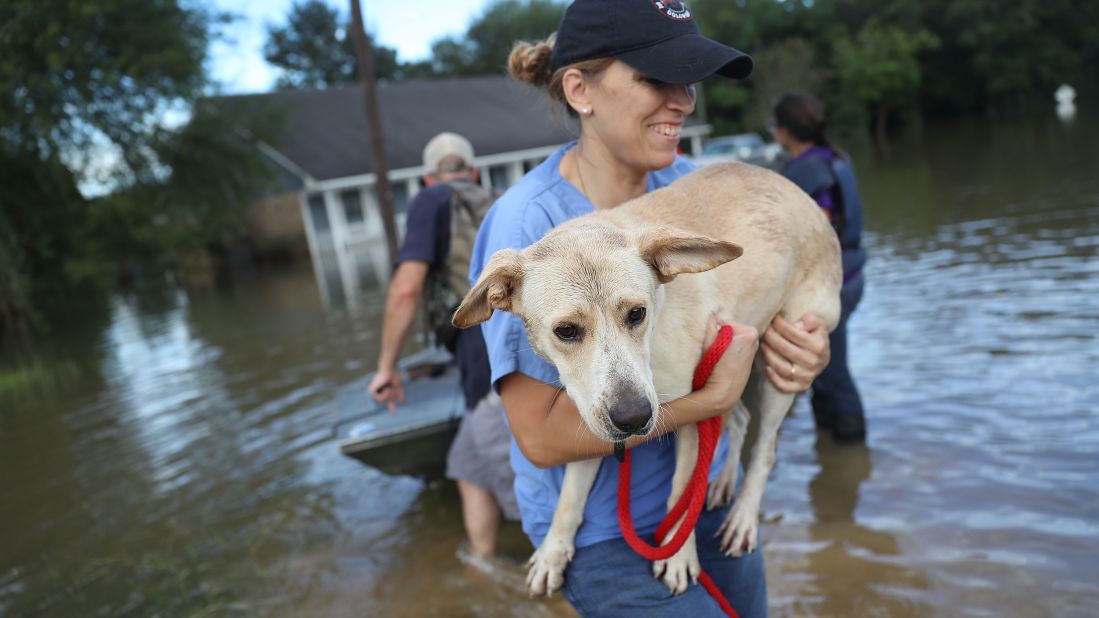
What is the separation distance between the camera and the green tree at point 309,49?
68.1 metres

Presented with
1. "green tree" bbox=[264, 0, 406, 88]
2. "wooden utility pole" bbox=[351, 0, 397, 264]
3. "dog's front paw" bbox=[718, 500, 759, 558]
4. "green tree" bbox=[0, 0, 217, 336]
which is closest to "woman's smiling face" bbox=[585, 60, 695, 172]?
"dog's front paw" bbox=[718, 500, 759, 558]

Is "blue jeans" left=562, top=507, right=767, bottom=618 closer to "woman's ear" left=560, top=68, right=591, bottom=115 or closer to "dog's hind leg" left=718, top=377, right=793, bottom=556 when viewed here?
"dog's hind leg" left=718, top=377, right=793, bottom=556

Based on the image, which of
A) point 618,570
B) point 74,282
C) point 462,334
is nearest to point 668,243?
point 618,570

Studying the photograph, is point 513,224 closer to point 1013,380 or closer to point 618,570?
point 618,570

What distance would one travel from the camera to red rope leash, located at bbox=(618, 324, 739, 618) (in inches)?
87.6

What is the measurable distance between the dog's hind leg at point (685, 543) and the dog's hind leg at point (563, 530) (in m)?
0.24

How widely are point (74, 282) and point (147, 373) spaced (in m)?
11.9

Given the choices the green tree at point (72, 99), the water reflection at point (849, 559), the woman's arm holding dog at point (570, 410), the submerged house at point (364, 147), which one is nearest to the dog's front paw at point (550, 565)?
the woman's arm holding dog at point (570, 410)

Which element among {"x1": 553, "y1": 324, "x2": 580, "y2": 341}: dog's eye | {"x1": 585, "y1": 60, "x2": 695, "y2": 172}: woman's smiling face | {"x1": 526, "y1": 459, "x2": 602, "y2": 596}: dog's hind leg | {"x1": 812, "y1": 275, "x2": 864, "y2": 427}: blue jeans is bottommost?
{"x1": 812, "y1": 275, "x2": 864, "y2": 427}: blue jeans

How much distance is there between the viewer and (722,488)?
271 centimetres

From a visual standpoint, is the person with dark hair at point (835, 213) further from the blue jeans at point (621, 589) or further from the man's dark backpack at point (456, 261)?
the blue jeans at point (621, 589)

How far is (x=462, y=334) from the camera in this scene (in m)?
4.80

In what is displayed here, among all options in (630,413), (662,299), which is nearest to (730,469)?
(662,299)

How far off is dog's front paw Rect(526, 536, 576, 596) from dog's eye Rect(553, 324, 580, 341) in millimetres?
636
